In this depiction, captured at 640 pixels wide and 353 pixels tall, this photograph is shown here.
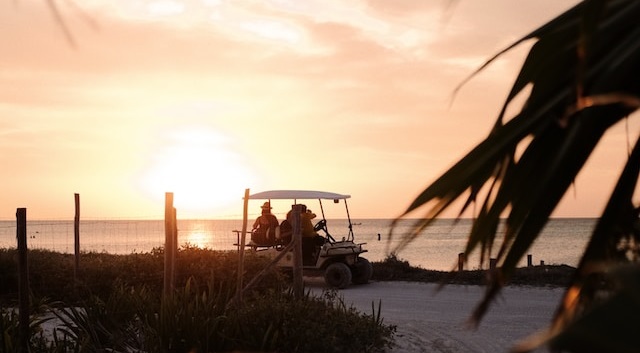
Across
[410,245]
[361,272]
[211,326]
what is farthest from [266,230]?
[410,245]

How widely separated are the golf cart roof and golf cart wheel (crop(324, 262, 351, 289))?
1.90m

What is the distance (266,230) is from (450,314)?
5819 mm

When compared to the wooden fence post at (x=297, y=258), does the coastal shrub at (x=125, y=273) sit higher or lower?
lower

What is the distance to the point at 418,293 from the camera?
19109 mm

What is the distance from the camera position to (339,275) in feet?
64.8

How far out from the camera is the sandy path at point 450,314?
38.3 ft

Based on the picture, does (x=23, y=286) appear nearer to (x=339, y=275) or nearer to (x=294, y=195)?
(x=339, y=275)

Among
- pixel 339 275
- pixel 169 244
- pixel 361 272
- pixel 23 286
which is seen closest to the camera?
pixel 23 286

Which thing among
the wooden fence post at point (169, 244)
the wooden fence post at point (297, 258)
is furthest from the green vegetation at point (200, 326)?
the wooden fence post at point (169, 244)

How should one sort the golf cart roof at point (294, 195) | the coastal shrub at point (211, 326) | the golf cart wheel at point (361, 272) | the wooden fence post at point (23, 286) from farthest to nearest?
the golf cart wheel at point (361, 272) < the golf cart roof at point (294, 195) < the wooden fence post at point (23, 286) < the coastal shrub at point (211, 326)

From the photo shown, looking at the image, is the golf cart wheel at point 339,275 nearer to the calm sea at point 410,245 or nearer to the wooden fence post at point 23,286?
the calm sea at point 410,245

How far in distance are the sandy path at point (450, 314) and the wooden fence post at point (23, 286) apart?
436 centimetres

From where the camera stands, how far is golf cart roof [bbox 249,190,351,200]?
20562 millimetres

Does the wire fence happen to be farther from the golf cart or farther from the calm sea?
the golf cart
